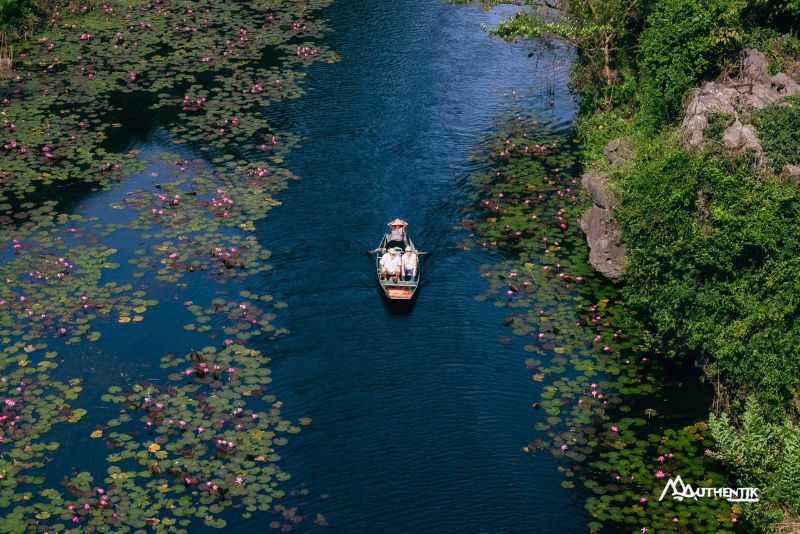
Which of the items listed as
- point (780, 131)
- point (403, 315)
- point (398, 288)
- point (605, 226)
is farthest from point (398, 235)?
point (780, 131)

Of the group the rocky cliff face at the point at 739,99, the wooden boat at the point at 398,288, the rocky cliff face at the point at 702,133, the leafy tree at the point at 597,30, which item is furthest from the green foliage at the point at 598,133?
the wooden boat at the point at 398,288

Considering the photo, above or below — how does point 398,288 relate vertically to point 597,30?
below

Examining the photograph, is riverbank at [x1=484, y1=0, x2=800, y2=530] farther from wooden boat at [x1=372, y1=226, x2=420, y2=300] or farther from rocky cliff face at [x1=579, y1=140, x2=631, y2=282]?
wooden boat at [x1=372, y1=226, x2=420, y2=300]

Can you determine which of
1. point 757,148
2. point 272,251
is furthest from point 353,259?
point 757,148

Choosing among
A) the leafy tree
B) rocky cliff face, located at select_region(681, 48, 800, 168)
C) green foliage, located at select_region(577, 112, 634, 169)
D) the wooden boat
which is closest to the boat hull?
the wooden boat

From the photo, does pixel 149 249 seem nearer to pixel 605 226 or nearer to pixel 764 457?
pixel 605 226

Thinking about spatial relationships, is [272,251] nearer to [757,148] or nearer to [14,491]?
[14,491]

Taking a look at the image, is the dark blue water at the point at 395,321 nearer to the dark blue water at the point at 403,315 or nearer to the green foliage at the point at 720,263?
the dark blue water at the point at 403,315
